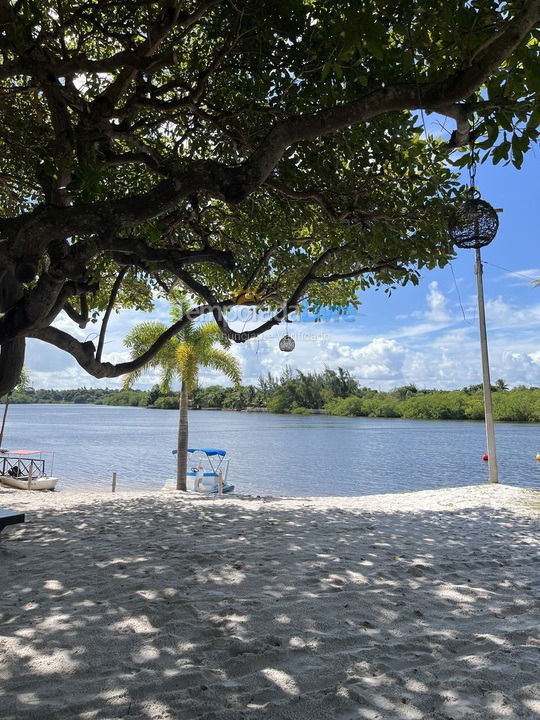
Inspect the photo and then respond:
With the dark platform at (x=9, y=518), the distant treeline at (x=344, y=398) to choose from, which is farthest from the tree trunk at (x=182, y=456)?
the distant treeline at (x=344, y=398)

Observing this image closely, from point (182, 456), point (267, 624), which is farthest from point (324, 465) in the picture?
point (267, 624)

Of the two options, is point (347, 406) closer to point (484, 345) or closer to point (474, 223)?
point (484, 345)

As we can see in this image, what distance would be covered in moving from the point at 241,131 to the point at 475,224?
303cm

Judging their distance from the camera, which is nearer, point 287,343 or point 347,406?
point 287,343

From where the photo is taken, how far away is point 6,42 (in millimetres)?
4371

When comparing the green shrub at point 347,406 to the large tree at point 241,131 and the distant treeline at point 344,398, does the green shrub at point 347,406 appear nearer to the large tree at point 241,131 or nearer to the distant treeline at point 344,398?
the distant treeline at point 344,398

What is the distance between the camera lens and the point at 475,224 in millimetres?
5016

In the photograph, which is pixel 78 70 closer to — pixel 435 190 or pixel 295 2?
pixel 295 2

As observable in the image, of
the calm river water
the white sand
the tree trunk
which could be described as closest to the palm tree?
the tree trunk

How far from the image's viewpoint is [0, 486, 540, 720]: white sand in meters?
2.20

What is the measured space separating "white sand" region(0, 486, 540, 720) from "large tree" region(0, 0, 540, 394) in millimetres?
2754

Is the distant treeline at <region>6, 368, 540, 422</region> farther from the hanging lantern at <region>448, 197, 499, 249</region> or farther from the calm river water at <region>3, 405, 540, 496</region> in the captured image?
the hanging lantern at <region>448, 197, 499, 249</region>

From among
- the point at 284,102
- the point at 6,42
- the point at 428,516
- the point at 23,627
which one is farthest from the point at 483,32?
the point at 428,516

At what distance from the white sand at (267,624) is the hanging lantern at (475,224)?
3.23 meters
